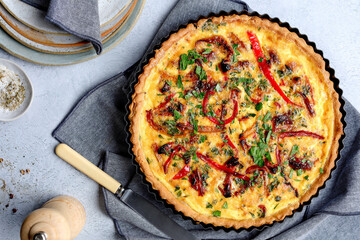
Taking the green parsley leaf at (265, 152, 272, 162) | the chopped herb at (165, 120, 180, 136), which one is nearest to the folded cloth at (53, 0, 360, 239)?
the chopped herb at (165, 120, 180, 136)

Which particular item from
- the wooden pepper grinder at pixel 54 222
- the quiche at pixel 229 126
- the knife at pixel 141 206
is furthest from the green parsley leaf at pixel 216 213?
the wooden pepper grinder at pixel 54 222

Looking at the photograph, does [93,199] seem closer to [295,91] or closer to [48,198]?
[48,198]

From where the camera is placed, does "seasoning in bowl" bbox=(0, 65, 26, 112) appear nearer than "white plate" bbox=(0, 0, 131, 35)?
No

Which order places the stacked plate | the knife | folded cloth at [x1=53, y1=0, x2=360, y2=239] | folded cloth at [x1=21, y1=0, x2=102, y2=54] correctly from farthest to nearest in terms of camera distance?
1. folded cloth at [x1=53, y1=0, x2=360, y2=239]
2. the knife
3. the stacked plate
4. folded cloth at [x1=21, y1=0, x2=102, y2=54]

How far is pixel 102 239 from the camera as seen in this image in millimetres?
4457

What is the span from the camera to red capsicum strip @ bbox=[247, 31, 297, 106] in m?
3.99

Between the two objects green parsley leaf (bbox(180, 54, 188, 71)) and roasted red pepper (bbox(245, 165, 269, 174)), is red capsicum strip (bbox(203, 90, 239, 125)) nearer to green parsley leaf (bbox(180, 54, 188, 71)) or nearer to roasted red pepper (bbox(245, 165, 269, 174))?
green parsley leaf (bbox(180, 54, 188, 71))

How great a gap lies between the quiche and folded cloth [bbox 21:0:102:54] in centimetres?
67

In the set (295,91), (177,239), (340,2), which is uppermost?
(340,2)

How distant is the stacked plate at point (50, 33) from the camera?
3.60 m

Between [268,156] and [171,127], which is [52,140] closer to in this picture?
[171,127]

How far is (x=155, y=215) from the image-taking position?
13.4 ft

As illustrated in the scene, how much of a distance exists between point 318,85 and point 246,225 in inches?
62.4

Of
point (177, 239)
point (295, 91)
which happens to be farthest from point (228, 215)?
point (295, 91)
